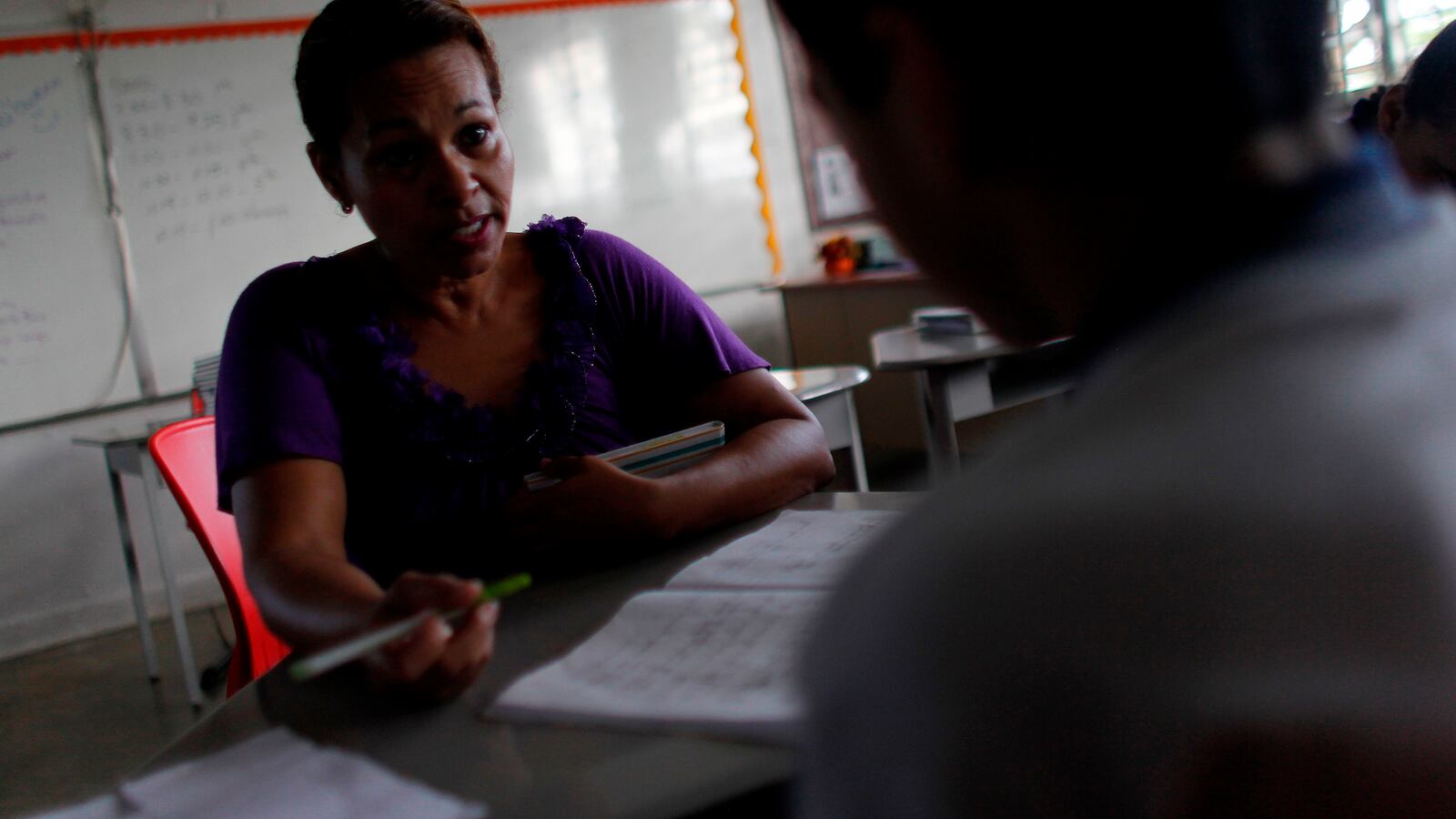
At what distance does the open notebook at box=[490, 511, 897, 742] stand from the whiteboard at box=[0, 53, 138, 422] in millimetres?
3588

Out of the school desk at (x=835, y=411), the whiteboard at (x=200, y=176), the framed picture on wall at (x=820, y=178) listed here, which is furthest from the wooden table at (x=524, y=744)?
the framed picture on wall at (x=820, y=178)

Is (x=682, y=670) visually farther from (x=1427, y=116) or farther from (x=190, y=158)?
(x=190, y=158)

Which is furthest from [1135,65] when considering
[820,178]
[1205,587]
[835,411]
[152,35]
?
[820,178]

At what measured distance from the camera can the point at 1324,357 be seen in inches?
11.7

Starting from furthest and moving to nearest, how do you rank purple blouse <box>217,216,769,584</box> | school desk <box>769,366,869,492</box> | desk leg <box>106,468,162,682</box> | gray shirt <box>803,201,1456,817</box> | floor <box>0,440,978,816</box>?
desk leg <box>106,468,162,682</box> < floor <box>0,440,978,816</box> < school desk <box>769,366,869,492</box> < purple blouse <box>217,216,769,584</box> < gray shirt <box>803,201,1456,817</box>

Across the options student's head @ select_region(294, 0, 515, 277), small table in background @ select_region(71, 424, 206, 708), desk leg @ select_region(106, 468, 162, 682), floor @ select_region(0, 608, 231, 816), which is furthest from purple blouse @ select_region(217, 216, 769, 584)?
desk leg @ select_region(106, 468, 162, 682)

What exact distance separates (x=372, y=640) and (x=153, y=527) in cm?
293

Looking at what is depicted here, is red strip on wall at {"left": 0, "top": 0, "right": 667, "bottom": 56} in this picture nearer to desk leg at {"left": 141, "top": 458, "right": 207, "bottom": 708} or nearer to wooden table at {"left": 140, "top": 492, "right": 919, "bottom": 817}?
desk leg at {"left": 141, "top": 458, "right": 207, "bottom": 708}

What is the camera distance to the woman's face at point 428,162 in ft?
4.20

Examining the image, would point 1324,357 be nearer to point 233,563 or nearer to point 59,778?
point 233,563

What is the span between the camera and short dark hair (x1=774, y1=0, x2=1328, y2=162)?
38 cm

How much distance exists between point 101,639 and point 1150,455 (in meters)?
4.36

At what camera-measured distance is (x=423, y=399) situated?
125 centimetres

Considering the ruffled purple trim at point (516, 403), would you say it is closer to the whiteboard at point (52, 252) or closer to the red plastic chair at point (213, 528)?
the red plastic chair at point (213, 528)
